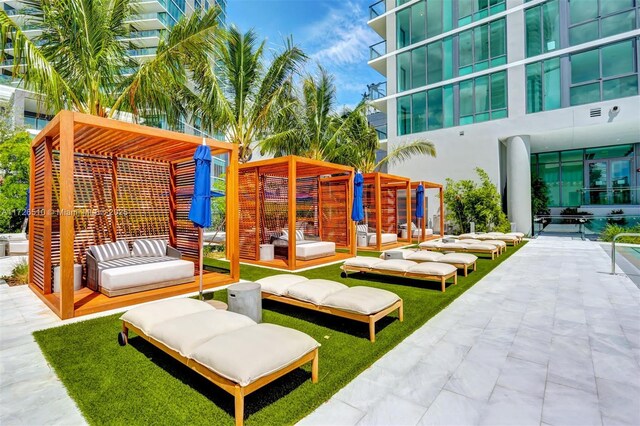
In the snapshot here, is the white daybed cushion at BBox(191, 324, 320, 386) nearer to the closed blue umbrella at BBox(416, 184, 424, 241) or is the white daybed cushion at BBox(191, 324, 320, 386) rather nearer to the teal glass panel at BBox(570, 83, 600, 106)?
the closed blue umbrella at BBox(416, 184, 424, 241)

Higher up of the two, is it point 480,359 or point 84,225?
point 84,225

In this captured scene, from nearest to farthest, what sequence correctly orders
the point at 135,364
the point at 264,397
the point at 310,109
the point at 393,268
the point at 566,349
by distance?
the point at 264,397
the point at 135,364
the point at 566,349
the point at 393,268
the point at 310,109

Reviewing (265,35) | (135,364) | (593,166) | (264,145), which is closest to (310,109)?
(264,145)

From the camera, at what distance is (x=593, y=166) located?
18094 mm

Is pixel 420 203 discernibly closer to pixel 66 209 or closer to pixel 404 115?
pixel 404 115

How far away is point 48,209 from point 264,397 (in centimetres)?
540

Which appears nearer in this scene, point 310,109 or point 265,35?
point 265,35

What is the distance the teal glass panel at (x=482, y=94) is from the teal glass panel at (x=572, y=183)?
251 inches

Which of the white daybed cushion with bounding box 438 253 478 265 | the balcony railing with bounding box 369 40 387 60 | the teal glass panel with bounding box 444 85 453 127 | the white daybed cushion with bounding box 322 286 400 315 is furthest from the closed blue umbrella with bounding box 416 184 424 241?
the balcony railing with bounding box 369 40 387 60

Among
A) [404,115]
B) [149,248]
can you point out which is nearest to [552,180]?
[404,115]

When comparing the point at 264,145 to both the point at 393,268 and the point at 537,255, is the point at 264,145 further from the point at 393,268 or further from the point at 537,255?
the point at 537,255

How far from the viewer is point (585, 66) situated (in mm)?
14922

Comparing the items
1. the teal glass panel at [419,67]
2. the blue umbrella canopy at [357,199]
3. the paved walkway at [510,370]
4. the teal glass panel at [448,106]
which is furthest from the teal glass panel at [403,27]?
the paved walkway at [510,370]

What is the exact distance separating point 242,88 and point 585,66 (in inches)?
611
